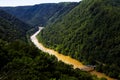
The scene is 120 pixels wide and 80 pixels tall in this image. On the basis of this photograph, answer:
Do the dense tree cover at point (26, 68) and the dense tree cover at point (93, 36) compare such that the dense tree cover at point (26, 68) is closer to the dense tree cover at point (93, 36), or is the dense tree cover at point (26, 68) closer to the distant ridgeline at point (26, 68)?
the distant ridgeline at point (26, 68)

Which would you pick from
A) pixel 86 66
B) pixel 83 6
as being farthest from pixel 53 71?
pixel 83 6

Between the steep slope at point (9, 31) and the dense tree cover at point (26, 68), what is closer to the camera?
the dense tree cover at point (26, 68)

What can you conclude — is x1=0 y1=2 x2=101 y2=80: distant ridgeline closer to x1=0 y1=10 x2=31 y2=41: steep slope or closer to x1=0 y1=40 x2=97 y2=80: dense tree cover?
x1=0 y1=40 x2=97 y2=80: dense tree cover

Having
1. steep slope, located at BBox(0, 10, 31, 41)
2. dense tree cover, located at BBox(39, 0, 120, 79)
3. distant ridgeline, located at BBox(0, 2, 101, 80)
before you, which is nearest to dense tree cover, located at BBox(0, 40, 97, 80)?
distant ridgeline, located at BBox(0, 2, 101, 80)

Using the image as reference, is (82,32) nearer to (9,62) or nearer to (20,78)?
(9,62)

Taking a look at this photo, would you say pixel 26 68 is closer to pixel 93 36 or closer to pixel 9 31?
pixel 93 36

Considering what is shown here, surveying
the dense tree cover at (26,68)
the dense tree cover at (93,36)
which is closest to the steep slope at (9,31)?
the dense tree cover at (93,36)

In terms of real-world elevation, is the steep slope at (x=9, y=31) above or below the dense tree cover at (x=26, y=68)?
below

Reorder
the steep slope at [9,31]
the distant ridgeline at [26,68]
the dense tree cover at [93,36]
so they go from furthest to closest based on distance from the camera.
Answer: the steep slope at [9,31], the dense tree cover at [93,36], the distant ridgeline at [26,68]

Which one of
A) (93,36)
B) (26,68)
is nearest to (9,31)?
(93,36)
